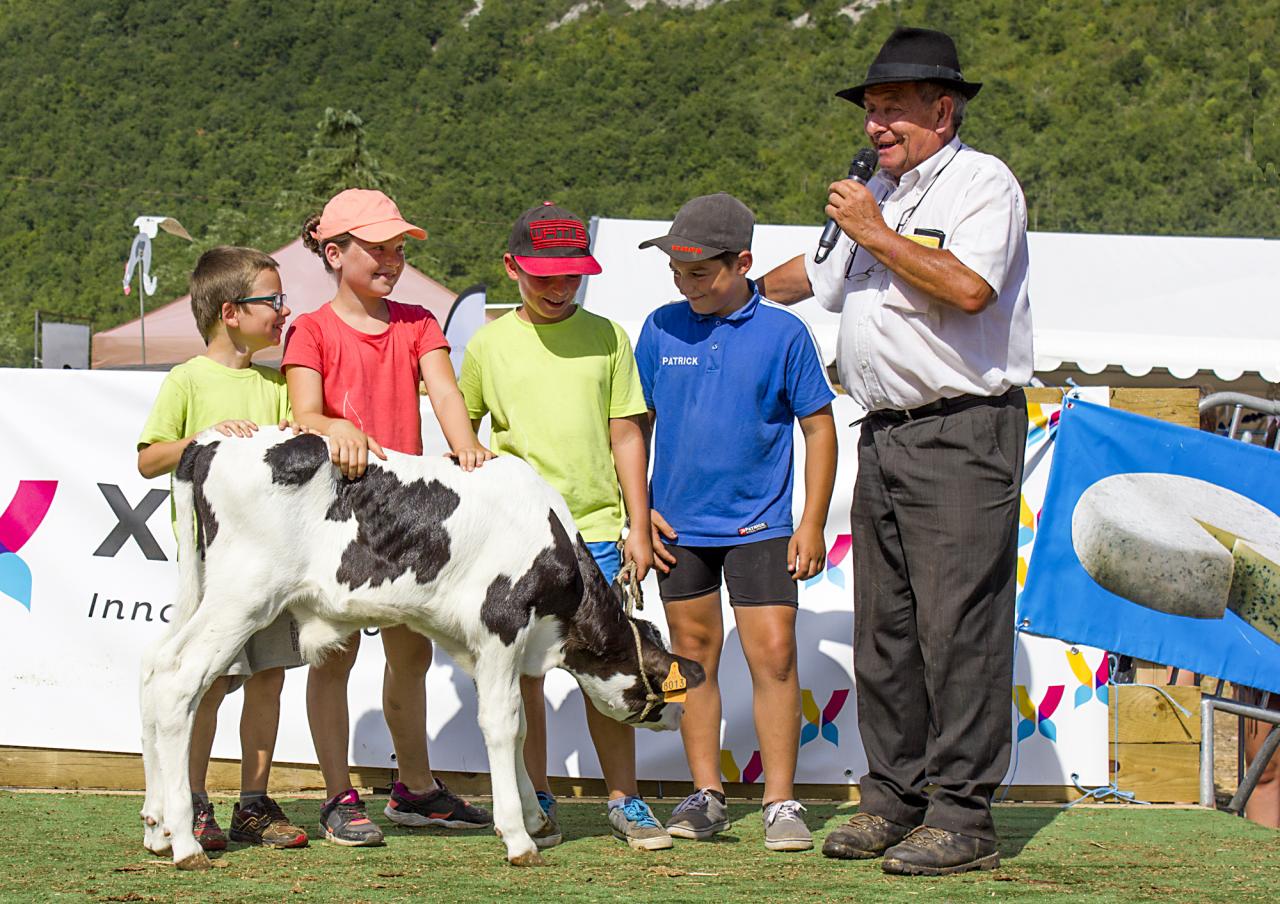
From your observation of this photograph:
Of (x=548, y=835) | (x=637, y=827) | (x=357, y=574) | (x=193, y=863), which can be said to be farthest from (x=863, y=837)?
(x=193, y=863)

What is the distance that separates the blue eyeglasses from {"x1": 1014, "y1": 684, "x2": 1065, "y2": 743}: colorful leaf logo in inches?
132

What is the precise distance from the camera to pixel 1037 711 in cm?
602

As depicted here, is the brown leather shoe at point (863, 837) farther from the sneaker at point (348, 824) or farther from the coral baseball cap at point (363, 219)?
the coral baseball cap at point (363, 219)

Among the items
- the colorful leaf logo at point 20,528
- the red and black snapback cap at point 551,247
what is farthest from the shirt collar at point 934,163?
the colorful leaf logo at point 20,528

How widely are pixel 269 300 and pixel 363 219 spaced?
1.39 feet

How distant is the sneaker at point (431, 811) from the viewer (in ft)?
16.3

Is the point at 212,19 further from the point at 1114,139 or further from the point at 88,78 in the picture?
the point at 1114,139

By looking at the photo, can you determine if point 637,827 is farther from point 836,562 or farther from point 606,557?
point 836,562

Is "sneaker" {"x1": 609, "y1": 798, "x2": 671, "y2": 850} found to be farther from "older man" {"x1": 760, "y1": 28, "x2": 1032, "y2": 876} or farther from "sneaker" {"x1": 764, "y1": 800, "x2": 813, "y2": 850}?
"older man" {"x1": 760, "y1": 28, "x2": 1032, "y2": 876}

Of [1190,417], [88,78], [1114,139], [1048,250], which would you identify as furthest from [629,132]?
[1190,417]

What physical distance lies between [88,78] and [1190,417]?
280 feet

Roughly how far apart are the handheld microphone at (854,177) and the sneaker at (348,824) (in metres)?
2.29

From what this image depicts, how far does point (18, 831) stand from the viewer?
4.70 metres

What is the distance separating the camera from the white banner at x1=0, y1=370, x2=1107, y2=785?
599 centimetres
